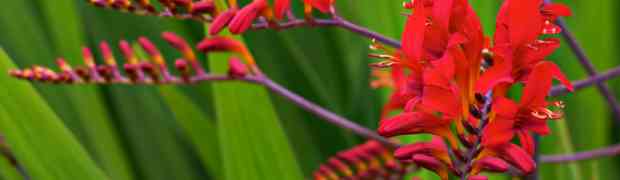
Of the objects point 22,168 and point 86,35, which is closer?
point 22,168

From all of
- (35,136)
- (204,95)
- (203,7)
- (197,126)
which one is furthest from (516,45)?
(204,95)

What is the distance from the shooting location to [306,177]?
3.23 feet

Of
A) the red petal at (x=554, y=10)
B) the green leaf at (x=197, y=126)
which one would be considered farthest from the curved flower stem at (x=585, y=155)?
the green leaf at (x=197, y=126)

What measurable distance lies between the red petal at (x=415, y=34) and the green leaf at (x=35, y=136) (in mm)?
410

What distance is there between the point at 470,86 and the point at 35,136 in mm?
436

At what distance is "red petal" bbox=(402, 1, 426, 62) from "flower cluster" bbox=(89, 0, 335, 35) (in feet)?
0.33

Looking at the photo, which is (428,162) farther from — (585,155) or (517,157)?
(585,155)

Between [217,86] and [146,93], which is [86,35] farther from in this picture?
[217,86]

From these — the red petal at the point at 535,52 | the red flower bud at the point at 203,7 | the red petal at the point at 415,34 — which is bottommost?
the red petal at the point at 535,52

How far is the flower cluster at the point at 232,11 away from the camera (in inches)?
18.4

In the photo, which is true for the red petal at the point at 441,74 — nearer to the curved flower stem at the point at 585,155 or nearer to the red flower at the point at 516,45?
the red flower at the point at 516,45

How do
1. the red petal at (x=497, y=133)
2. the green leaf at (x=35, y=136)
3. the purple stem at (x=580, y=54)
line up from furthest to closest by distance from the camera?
the green leaf at (x=35, y=136) → the purple stem at (x=580, y=54) → the red petal at (x=497, y=133)

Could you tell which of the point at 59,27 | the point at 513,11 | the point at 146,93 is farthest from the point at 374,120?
the point at 513,11

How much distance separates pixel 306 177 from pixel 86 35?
0.34m
